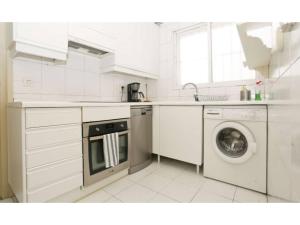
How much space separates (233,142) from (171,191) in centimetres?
81

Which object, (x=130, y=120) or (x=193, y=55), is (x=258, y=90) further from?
(x=130, y=120)

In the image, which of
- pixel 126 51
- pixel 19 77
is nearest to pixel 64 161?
pixel 19 77

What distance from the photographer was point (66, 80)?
1720mm

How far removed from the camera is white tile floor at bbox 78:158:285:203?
1.28 m

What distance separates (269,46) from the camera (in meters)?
1.29

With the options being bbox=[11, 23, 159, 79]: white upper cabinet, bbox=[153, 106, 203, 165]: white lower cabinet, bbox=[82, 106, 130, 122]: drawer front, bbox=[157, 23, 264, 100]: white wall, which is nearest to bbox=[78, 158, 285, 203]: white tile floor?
bbox=[153, 106, 203, 165]: white lower cabinet

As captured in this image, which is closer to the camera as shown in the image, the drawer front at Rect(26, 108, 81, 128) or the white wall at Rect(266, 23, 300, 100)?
the white wall at Rect(266, 23, 300, 100)

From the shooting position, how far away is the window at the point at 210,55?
207 centimetres

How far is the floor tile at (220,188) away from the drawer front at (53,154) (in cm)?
121

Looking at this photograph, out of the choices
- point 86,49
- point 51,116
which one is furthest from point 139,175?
point 86,49

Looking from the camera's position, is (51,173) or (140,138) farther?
(140,138)

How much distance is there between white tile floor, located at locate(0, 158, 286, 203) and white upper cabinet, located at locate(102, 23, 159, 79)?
4.43 ft

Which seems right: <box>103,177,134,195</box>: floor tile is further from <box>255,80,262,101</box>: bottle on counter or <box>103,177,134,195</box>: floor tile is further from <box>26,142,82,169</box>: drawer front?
<box>255,80,262,101</box>: bottle on counter

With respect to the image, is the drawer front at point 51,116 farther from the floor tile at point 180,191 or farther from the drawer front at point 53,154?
the floor tile at point 180,191
